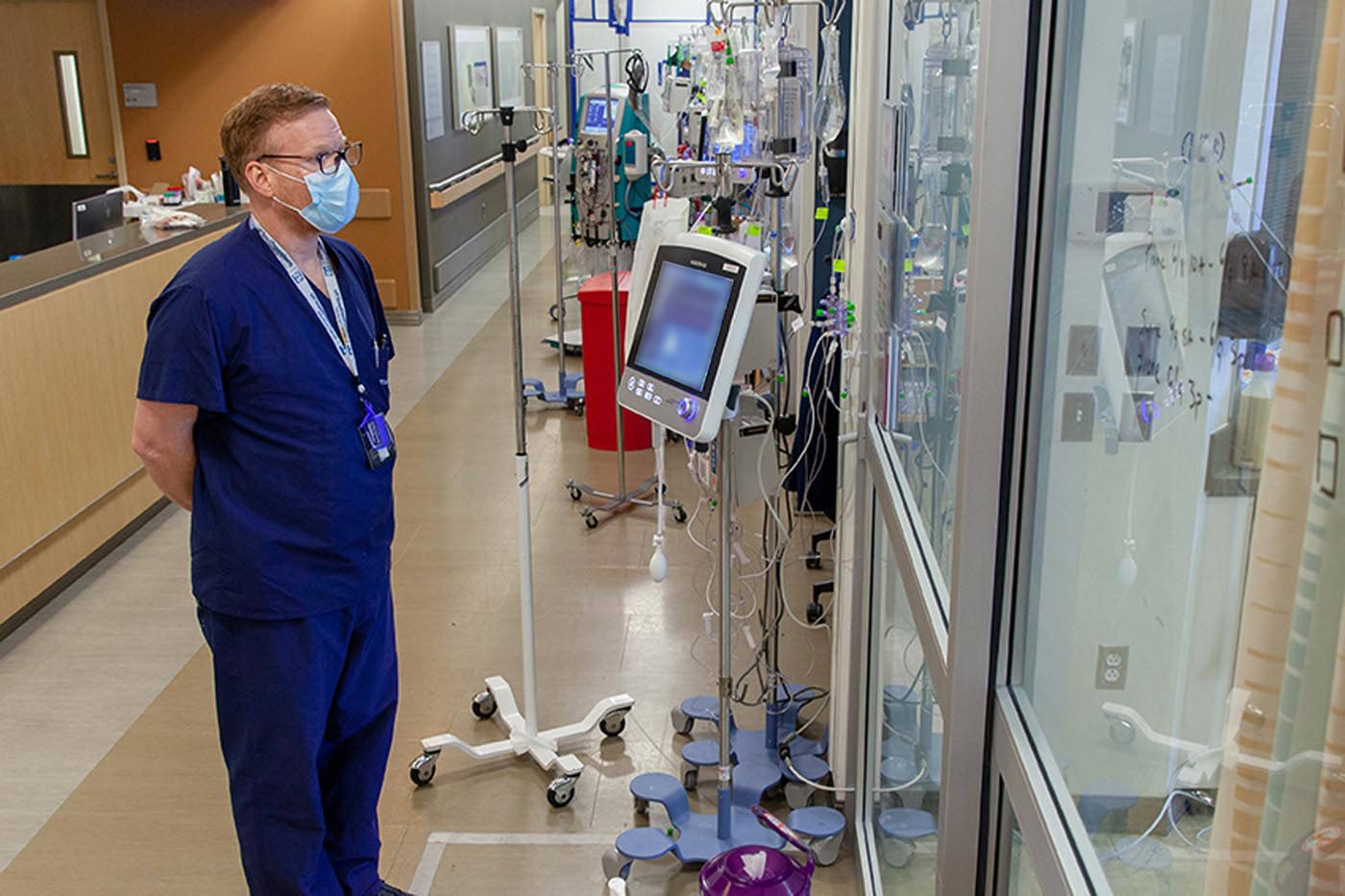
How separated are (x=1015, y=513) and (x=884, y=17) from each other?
1.33 m

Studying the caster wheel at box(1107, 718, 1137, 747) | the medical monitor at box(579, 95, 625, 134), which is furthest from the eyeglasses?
the medical monitor at box(579, 95, 625, 134)

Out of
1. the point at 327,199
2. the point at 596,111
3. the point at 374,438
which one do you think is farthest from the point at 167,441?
the point at 596,111

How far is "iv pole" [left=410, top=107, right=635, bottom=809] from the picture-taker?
10.7 feet

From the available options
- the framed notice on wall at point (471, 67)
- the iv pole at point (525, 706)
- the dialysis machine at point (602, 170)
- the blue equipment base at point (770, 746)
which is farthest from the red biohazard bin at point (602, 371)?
the framed notice on wall at point (471, 67)

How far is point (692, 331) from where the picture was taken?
8.16ft

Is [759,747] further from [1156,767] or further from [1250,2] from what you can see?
[1250,2]

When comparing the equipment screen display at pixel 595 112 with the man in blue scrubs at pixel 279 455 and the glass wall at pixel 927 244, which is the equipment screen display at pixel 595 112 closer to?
the man in blue scrubs at pixel 279 455

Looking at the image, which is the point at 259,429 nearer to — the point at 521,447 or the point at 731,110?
the point at 521,447

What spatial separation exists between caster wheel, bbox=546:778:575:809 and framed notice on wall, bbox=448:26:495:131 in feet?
23.8

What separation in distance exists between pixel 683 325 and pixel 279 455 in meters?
0.84

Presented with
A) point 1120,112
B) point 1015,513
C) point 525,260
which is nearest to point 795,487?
point 1015,513

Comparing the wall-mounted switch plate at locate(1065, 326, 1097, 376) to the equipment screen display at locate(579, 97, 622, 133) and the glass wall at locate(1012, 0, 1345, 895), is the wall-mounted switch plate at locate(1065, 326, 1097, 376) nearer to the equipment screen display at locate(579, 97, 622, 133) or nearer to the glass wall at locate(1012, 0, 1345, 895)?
the glass wall at locate(1012, 0, 1345, 895)

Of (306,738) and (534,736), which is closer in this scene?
(306,738)

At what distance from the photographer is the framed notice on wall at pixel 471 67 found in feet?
32.0
